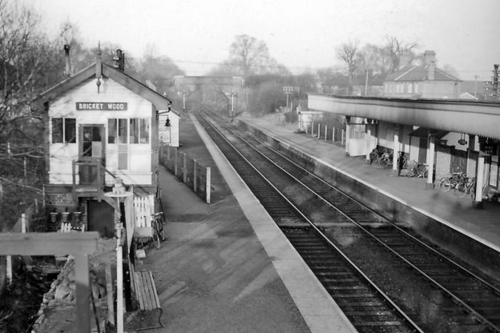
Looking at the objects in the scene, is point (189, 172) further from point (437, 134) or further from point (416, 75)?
point (416, 75)

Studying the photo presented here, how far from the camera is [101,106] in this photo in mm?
15469

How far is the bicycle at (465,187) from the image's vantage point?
19.3 metres

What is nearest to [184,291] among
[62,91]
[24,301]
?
[24,301]

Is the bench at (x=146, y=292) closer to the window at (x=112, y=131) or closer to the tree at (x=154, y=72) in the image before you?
the window at (x=112, y=131)

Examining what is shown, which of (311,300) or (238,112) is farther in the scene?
(238,112)

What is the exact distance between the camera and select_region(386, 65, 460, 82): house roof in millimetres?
61594

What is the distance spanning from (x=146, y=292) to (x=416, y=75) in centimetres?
6039

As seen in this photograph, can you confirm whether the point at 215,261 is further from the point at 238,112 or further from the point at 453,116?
the point at 238,112

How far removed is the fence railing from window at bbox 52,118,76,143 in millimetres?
4856

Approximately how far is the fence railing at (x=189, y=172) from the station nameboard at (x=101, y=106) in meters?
4.19

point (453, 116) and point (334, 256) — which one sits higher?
point (453, 116)

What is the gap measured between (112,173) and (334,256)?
20.9 feet

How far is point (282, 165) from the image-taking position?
31.3 meters

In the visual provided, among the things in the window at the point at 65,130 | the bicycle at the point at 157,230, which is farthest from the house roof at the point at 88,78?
the bicycle at the point at 157,230
